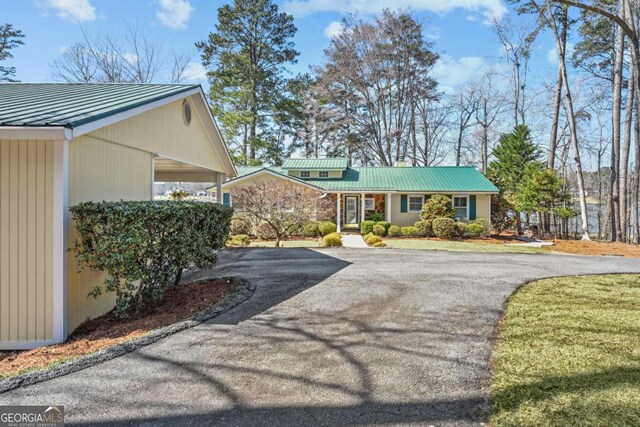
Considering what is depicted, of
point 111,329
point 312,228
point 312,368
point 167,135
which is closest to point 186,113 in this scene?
point 167,135

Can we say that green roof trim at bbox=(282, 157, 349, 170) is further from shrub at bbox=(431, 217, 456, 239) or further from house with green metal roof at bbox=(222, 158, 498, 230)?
shrub at bbox=(431, 217, 456, 239)

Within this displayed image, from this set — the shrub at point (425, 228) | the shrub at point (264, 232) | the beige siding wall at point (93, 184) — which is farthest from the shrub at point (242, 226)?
the beige siding wall at point (93, 184)

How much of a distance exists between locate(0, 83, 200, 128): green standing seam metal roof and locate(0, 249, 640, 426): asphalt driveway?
299 centimetres

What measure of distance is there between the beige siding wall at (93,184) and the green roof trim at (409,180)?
13325 mm

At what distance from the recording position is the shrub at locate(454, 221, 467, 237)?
18.3 meters

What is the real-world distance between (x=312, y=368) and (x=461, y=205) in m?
18.9

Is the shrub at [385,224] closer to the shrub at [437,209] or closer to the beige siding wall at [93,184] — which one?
the shrub at [437,209]

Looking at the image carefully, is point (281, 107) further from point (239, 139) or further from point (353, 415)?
point (353, 415)

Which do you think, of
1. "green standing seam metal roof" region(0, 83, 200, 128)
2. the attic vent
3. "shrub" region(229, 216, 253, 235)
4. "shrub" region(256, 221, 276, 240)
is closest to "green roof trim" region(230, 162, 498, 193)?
"shrub" region(229, 216, 253, 235)

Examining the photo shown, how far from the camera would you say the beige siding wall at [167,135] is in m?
6.17

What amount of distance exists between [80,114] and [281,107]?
26271 millimetres

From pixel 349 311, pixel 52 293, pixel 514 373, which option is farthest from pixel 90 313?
pixel 514 373

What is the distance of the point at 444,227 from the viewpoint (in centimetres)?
1808

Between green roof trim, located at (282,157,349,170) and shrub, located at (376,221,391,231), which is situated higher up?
green roof trim, located at (282,157,349,170)
